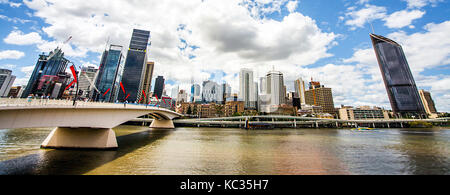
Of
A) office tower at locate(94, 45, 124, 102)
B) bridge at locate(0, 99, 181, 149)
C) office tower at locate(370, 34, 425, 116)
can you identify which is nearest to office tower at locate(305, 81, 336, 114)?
office tower at locate(370, 34, 425, 116)

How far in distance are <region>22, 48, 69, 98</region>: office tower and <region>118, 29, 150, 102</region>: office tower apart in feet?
170

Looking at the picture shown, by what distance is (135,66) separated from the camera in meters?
180

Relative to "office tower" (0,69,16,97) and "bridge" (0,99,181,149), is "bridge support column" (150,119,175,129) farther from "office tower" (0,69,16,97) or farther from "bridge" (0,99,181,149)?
"office tower" (0,69,16,97)

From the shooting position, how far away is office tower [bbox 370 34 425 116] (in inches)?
5502

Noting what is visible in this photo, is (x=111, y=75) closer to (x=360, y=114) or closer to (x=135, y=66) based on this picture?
(x=135, y=66)

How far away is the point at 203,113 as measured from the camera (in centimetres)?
14850

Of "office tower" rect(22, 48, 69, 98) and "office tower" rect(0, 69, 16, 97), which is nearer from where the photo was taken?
"office tower" rect(0, 69, 16, 97)

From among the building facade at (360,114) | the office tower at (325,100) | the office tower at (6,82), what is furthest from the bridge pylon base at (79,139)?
the office tower at (325,100)

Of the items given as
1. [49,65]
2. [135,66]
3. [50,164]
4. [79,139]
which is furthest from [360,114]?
[49,65]

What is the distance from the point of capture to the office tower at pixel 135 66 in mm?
172625

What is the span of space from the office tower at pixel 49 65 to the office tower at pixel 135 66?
51.8 meters

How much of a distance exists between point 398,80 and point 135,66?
261 m

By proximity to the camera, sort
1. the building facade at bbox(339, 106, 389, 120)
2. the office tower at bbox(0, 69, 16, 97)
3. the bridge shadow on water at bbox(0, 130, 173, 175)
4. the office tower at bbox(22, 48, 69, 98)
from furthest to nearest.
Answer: the building facade at bbox(339, 106, 389, 120) → the office tower at bbox(22, 48, 69, 98) → the office tower at bbox(0, 69, 16, 97) → the bridge shadow on water at bbox(0, 130, 173, 175)
